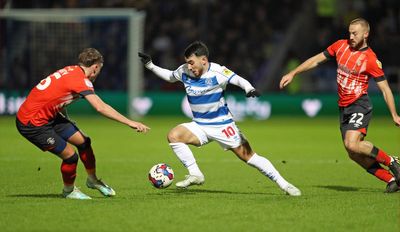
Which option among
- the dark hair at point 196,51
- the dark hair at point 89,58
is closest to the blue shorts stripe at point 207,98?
the dark hair at point 196,51

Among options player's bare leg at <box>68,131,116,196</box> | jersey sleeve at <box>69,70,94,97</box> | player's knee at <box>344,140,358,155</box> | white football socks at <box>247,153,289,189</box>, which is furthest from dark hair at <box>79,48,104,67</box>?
player's knee at <box>344,140,358,155</box>

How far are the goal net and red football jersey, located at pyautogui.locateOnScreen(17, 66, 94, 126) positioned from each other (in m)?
15.6

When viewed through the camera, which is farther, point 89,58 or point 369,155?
point 369,155

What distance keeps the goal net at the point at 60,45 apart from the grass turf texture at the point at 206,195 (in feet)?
22.4

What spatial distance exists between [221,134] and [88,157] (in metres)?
1.73

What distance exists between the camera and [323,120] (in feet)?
89.4

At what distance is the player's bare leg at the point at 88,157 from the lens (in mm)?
10320

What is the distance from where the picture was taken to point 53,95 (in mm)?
9992

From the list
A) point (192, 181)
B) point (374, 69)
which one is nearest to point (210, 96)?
point (192, 181)

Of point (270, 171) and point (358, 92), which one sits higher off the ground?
point (358, 92)

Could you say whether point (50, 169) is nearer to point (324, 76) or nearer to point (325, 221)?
point (325, 221)

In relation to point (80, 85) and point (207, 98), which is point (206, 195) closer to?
point (207, 98)

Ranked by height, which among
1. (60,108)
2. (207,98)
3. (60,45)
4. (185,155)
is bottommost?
(60,45)

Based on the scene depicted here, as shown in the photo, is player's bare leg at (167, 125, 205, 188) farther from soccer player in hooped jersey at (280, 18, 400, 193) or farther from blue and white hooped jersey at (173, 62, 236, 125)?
soccer player in hooped jersey at (280, 18, 400, 193)
